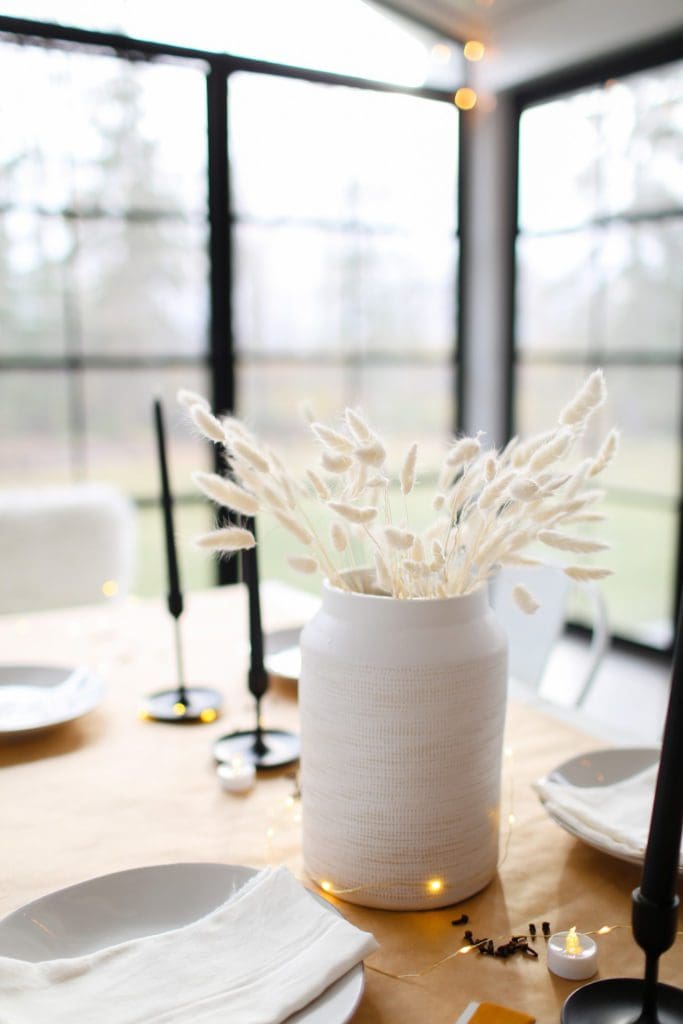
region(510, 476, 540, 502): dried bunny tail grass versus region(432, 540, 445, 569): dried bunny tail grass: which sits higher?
region(510, 476, 540, 502): dried bunny tail grass

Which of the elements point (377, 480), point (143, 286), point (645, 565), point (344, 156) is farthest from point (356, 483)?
point (143, 286)

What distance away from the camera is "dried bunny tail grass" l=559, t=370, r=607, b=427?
811 mm

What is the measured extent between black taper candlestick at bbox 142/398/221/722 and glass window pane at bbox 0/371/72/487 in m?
2.39

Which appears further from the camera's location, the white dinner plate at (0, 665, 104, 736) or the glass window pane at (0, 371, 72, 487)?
the glass window pane at (0, 371, 72, 487)

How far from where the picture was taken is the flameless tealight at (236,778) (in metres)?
1.07

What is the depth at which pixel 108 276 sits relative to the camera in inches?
208

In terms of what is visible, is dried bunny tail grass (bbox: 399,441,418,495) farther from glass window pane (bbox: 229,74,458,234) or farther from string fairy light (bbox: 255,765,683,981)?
glass window pane (bbox: 229,74,458,234)

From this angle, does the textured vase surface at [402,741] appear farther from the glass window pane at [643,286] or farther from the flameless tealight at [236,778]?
the glass window pane at [643,286]

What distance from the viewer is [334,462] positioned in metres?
0.76

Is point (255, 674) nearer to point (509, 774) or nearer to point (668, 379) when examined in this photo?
point (509, 774)

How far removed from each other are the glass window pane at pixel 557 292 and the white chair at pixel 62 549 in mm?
2109

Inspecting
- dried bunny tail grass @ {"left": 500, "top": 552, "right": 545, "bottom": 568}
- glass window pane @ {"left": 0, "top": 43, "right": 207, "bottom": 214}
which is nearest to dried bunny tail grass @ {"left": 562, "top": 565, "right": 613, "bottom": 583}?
dried bunny tail grass @ {"left": 500, "top": 552, "right": 545, "bottom": 568}

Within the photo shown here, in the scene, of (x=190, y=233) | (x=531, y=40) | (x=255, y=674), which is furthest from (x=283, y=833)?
(x=531, y=40)

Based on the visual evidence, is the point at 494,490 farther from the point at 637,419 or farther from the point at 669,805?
the point at 637,419
